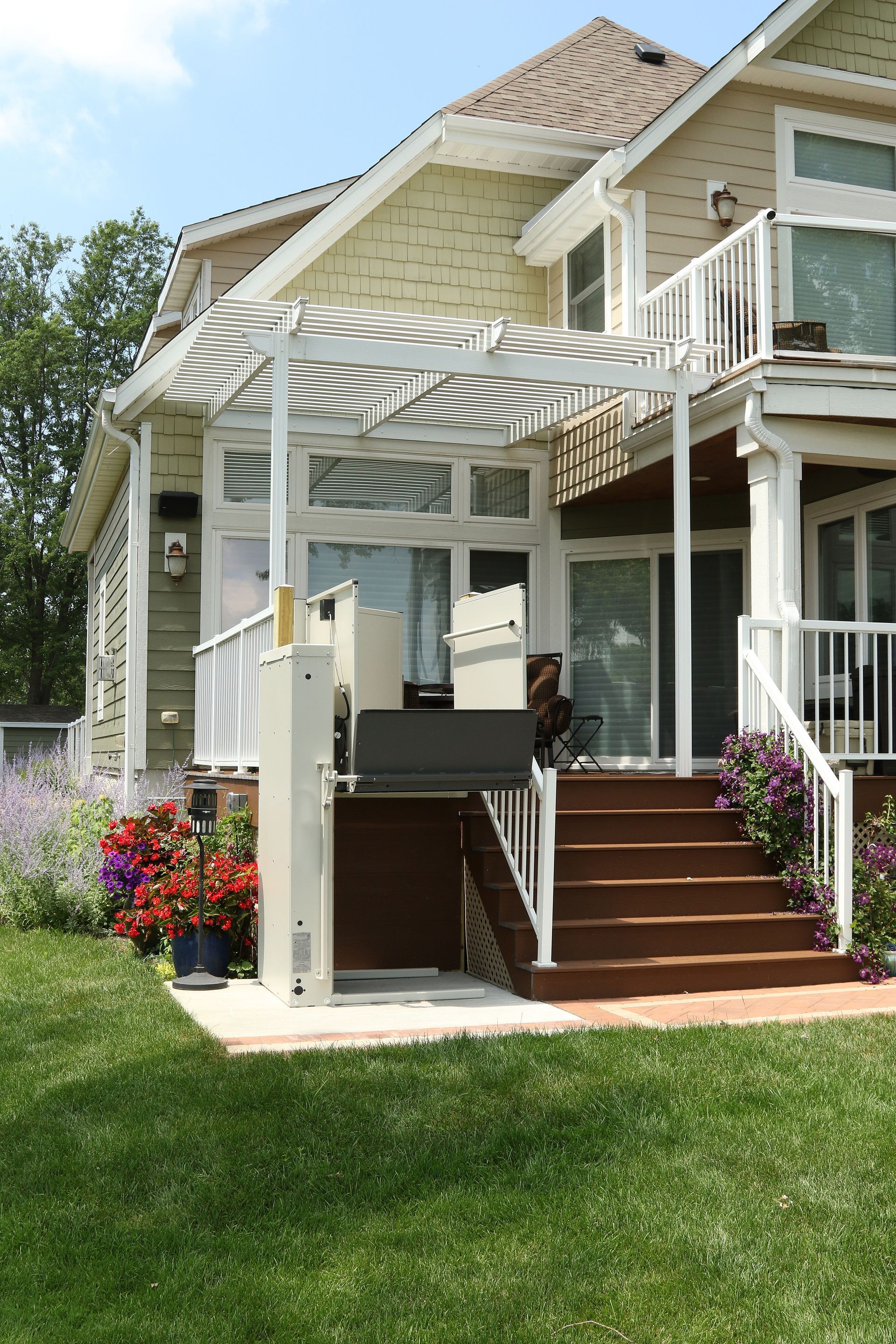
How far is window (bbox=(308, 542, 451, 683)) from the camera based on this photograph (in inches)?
422

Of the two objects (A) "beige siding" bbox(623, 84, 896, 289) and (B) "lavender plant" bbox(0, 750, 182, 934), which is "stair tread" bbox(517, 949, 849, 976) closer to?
(B) "lavender plant" bbox(0, 750, 182, 934)

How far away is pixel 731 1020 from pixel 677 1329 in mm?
3068

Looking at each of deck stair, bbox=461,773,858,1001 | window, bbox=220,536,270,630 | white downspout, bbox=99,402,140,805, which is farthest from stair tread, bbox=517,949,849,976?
window, bbox=220,536,270,630

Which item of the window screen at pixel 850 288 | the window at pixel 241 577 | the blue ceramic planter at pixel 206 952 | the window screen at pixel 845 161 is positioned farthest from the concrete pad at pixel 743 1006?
the window screen at pixel 845 161

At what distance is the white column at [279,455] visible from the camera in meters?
7.87

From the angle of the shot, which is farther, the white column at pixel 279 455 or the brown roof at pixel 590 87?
the brown roof at pixel 590 87

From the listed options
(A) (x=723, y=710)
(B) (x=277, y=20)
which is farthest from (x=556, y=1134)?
(B) (x=277, y=20)

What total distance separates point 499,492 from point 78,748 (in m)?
8.02

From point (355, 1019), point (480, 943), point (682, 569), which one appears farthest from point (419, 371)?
point (355, 1019)

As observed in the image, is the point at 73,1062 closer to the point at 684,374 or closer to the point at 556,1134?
the point at 556,1134

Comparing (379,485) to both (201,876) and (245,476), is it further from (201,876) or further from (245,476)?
(201,876)

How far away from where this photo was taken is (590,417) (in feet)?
35.3

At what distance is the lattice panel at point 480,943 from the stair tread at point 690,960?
0.33 meters

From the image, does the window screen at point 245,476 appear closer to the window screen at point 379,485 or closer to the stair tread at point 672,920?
the window screen at point 379,485
